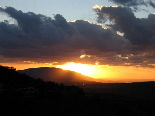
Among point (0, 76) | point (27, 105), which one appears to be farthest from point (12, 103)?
point (0, 76)

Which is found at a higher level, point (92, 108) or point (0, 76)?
point (0, 76)

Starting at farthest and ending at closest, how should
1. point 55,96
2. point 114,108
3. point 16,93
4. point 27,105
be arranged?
1. point 55,96
2. point 16,93
3. point 114,108
4. point 27,105

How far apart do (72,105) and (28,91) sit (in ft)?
55.6

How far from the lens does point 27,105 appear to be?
135ft

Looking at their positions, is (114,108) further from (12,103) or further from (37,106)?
(12,103)

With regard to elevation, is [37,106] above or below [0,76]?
below

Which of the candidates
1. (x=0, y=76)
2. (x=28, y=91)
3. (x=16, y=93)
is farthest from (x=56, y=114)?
(x=0, y=76)

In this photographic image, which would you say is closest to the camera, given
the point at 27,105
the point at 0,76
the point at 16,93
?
the point at 27,105

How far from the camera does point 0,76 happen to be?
77.5 m

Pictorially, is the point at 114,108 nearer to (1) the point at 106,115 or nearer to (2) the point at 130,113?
(2) the point at 130,113

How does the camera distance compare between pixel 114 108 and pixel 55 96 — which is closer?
pixel 114 108

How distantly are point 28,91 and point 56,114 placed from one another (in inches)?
894

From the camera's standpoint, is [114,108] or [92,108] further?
[114,108]

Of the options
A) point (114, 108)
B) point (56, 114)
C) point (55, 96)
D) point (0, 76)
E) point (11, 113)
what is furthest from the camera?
point (0, 76)
